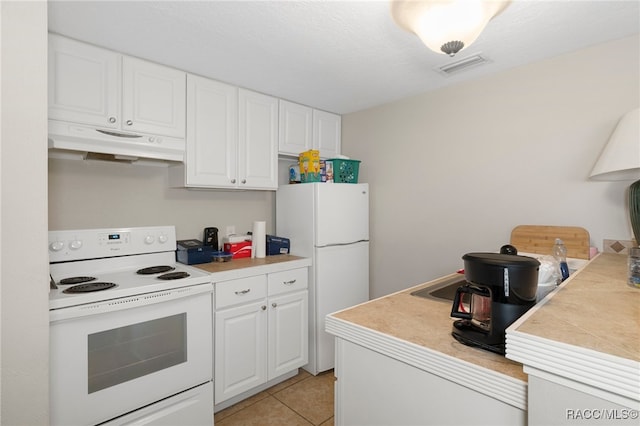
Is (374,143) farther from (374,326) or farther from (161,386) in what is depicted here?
(161,386)

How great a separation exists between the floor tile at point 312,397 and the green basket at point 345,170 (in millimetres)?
1653

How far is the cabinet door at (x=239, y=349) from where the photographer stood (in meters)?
2.05

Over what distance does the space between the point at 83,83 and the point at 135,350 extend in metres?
1.50

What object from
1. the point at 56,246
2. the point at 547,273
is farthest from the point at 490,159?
the point at 56,246

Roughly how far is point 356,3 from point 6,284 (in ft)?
6.03

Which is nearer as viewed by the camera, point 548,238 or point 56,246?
point 56,246

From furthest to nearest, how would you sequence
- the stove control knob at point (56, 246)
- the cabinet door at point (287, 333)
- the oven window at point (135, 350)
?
the cabinet door at point (287, 333) < the stove control knob at point (56, 246) < the oven window at point (135, 350)

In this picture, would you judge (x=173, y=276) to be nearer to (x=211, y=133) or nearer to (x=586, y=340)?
(x=211, y=133)

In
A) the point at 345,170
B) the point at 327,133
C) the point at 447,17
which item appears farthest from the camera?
the point at 327,133

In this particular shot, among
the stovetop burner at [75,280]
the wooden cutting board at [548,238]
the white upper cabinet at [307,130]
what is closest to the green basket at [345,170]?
the white upper cabinet at [307,130]

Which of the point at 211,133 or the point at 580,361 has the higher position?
the point at 211,133

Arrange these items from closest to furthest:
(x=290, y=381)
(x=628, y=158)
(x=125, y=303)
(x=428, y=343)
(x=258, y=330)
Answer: (x=428, y=343) → (x=628, y=158) → (x=125, y=303) → (x=258, y=330) → (x=290, y=381)

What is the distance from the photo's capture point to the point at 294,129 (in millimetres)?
2830

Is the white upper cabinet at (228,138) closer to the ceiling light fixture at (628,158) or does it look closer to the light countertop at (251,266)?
the light countertop at (251,266)
